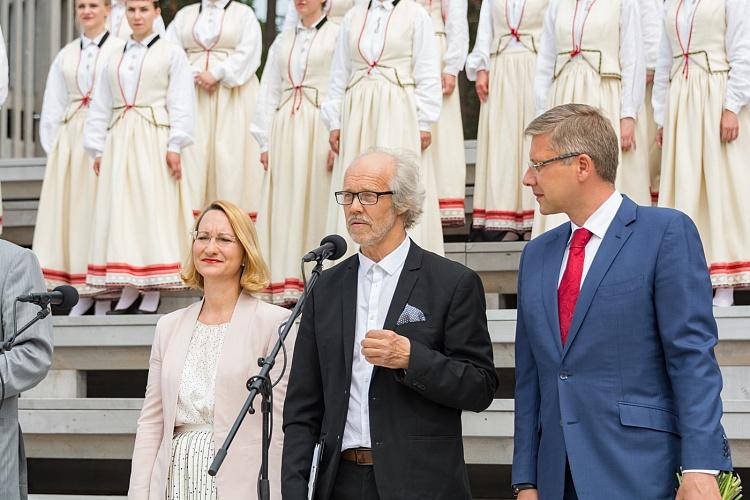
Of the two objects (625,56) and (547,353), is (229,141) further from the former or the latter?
(547,353)

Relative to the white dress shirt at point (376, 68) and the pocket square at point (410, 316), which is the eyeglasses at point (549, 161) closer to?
the pocket square at point (410, 316)

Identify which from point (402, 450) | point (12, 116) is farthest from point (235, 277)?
point (12, 116)

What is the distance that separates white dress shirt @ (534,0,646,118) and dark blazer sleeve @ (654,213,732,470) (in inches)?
140

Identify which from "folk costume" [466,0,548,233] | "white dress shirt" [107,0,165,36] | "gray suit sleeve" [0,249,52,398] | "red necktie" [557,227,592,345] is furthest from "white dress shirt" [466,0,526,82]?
"red necktie" [557,227,592,345]

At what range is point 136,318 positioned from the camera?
6.52m

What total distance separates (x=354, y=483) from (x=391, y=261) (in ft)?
2.02

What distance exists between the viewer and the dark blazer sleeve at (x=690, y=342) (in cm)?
316

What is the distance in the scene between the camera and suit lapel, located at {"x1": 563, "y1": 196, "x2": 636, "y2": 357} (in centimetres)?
334

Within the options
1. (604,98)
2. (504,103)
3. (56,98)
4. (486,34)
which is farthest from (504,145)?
(56,98)

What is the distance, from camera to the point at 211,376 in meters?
4.16

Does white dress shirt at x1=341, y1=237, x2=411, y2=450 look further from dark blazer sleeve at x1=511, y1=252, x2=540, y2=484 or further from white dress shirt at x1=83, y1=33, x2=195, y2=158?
white dress shirt at x1=83, y1=33, x2=195, y2=158

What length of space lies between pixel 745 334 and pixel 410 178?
7.51ft

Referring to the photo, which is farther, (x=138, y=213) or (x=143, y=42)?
(x=143, y=42)

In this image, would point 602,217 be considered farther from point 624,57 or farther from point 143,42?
point 143,42
